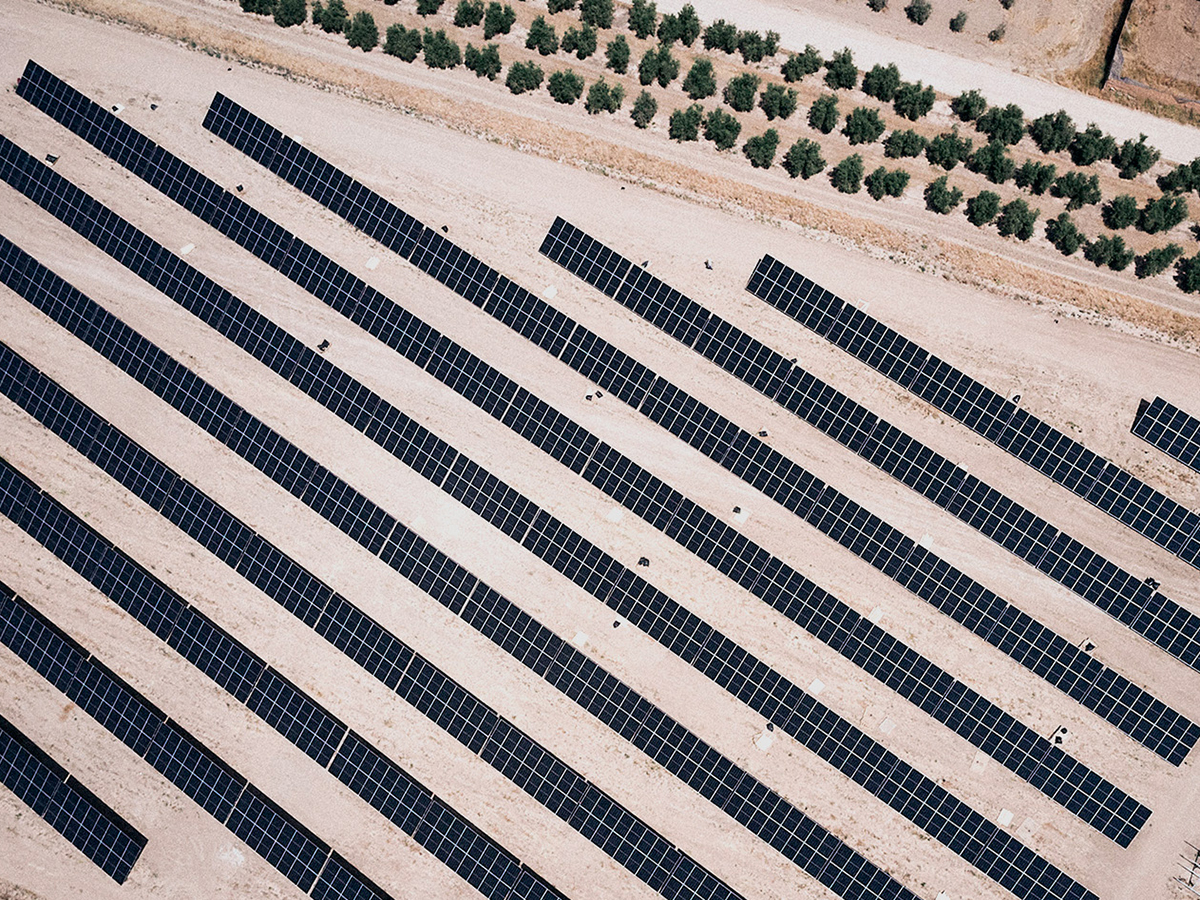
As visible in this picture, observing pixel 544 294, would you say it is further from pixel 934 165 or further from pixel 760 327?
pixel 934 165

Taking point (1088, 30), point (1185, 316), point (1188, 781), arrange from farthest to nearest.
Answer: point (1088, 30) → point (1185, 316) → point (1188, 781)

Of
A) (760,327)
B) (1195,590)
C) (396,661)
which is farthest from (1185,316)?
(396,661)

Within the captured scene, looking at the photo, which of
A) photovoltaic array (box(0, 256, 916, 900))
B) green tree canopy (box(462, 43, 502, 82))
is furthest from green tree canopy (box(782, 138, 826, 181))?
photovoltaic array (box(0, 256, 916, 900))

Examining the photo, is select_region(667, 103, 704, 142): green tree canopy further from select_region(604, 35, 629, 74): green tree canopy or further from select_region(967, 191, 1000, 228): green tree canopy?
select_region(967, 191, 1000, 228): green tree canopy

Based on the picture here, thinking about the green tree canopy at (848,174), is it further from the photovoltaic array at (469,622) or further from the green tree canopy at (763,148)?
the photovoltaic array at (469,622)

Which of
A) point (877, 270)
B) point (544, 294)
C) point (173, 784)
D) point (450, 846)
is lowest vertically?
point (173, 784)

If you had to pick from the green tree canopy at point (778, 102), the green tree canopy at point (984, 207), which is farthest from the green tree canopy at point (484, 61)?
the green tree canopy at point (984, 207)
